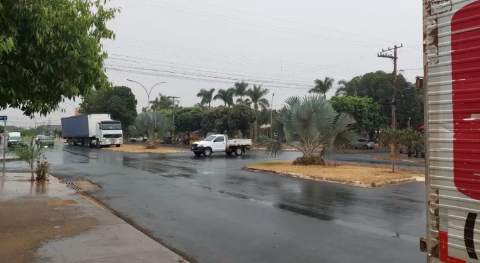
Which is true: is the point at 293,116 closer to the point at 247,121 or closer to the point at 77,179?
the point at 77,179

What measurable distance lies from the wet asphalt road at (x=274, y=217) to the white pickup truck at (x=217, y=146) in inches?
631

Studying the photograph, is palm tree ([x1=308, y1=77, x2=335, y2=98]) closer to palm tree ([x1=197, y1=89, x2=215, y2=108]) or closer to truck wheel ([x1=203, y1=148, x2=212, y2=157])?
palm tree ([x1=197, y1=89, x2=215, y2=108])

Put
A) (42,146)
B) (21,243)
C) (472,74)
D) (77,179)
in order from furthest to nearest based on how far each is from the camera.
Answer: (77,179) < (42,146) < (21,243) < (472,74)

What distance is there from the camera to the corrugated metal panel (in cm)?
254

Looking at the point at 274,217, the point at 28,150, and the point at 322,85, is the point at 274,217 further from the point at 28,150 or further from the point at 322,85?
the point at 322,85

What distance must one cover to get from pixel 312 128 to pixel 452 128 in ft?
60.2

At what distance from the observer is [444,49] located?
2.76 m

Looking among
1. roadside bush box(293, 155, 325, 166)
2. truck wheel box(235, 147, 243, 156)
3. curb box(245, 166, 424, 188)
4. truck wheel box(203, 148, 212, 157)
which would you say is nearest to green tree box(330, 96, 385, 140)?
truck wheel box(235, 147, 243, 156)

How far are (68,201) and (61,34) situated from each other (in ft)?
21.9

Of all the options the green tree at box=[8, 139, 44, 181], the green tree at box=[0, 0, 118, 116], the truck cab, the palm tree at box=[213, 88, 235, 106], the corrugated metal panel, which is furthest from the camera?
the palm tree at box=[213, 88, 235, 106]

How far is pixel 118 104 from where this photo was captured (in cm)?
7106

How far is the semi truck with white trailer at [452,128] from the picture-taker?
8.34 feet

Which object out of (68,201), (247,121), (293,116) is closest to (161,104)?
(247,121)

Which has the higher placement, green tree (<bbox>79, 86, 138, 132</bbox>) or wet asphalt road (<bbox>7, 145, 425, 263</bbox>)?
green tree (<bbox>79, 86, 138, 132</bbox>)
